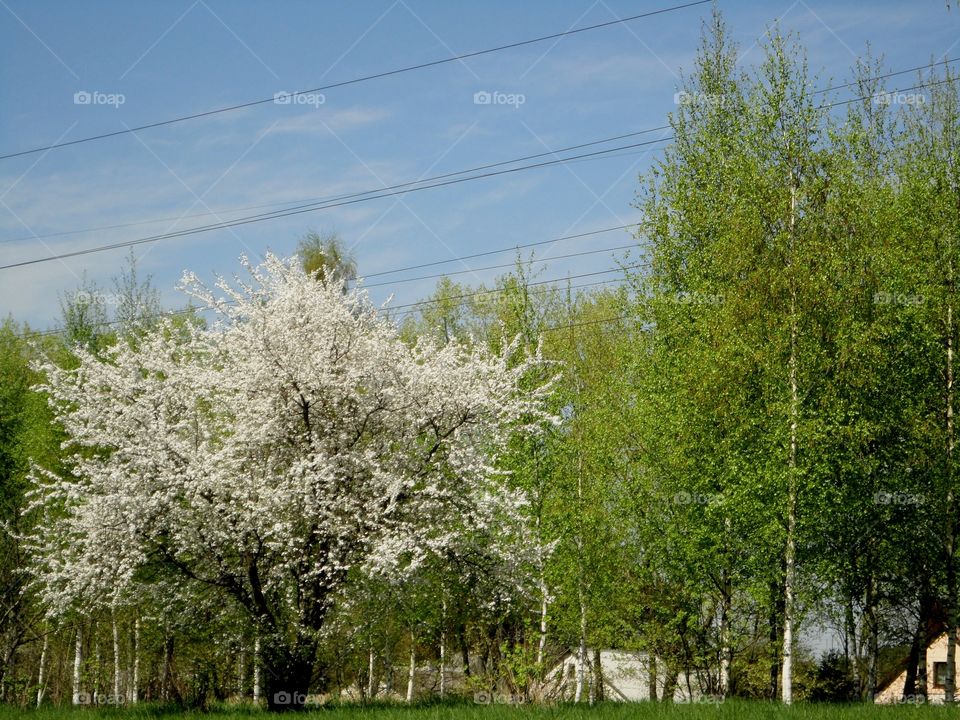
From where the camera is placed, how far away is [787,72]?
25.2m

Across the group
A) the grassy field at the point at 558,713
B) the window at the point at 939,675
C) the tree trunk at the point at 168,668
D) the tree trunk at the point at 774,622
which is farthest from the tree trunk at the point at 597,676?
the window at the point at 939,675

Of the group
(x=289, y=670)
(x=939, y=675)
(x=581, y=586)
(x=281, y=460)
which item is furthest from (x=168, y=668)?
(x=939, y=675)

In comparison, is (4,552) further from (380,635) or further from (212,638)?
(380,635)

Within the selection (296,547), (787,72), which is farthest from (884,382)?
(296,547)

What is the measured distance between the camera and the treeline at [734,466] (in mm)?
21922

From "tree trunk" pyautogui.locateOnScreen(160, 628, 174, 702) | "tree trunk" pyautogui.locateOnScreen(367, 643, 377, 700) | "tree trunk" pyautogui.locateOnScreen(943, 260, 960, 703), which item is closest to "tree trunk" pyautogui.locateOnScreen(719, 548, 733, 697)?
"tree trunk" pyautogui.locateOnScreen(943, 260, 960, 703)

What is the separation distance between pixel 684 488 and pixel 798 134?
31.4 ft

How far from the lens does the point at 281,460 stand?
1850 cm

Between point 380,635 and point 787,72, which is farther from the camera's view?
point 787,72

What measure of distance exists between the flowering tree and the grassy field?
1.69 metres

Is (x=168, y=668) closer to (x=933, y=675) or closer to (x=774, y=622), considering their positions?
(x=774, y=622)

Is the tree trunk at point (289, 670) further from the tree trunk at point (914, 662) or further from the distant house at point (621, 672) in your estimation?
the tree trunk at point (914, 662)

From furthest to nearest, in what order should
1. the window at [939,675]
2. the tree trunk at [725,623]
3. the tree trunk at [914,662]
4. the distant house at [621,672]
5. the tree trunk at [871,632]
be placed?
1. the window at [939,675]
2. the tree trunk at [914,662]
3. the distant house at [621,672]
4. the tree trunk at [871,632]
5. the tree trunk at [725,623]

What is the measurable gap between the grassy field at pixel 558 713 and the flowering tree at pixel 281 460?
1.69 metres
